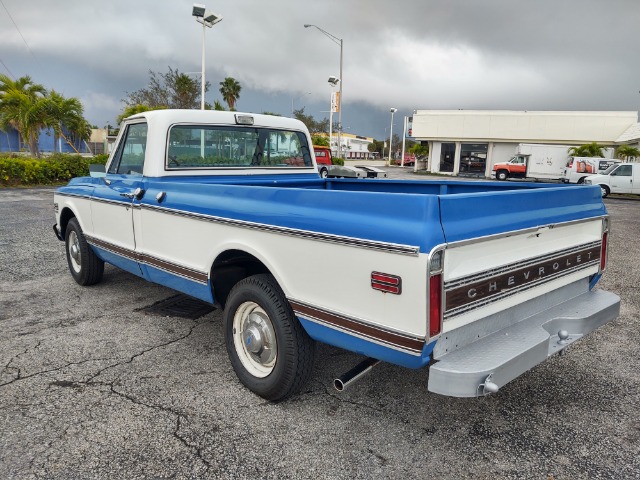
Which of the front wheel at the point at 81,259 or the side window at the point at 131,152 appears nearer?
the side window at the point at 131,152

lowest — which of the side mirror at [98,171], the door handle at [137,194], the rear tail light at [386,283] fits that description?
the rear tail light at [386,283]

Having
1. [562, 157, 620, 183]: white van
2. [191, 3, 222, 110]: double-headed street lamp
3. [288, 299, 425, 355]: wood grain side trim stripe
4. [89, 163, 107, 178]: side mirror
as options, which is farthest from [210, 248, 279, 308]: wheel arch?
[562, 157, 620, 183]: white van

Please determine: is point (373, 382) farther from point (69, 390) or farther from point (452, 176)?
point (452, 176)

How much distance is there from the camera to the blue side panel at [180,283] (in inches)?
143

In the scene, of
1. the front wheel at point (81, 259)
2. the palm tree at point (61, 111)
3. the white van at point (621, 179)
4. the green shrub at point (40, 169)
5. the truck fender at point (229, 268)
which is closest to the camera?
the truck fender at point (229, 268)

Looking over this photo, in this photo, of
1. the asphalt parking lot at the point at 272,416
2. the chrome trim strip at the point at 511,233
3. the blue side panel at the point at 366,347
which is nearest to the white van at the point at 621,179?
the asphalt parking lot at the point at 272,416

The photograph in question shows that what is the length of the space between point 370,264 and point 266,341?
1.13 m

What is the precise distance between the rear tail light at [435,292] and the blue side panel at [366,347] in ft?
0.32

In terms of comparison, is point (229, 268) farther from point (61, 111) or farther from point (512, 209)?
point (61, 111)

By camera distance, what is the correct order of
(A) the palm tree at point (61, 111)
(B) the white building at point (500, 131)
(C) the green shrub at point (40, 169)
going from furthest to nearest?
1. (B) the white building at point (500, 131)
2. (A) the palm tree at point (61, 111)
3. (C) the green shrub at point (40, 169)

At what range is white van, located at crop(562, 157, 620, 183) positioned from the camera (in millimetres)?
24766

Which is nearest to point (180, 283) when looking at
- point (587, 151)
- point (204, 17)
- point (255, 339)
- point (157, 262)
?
point (157, 262)

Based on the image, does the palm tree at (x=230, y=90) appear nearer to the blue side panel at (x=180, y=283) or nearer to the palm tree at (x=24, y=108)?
the palm tree at (x=24, y=108)

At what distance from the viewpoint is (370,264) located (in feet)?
7.82
